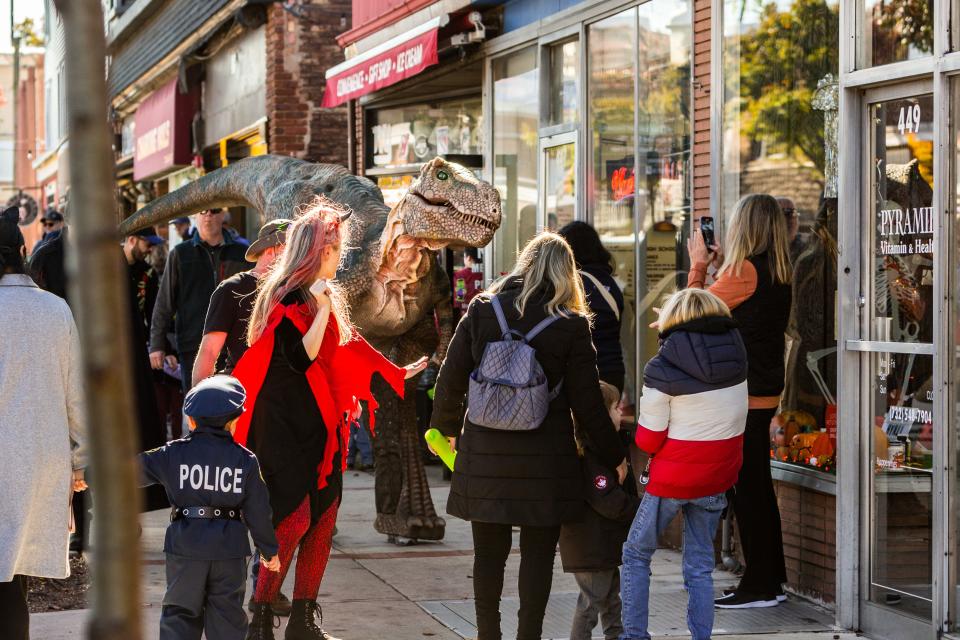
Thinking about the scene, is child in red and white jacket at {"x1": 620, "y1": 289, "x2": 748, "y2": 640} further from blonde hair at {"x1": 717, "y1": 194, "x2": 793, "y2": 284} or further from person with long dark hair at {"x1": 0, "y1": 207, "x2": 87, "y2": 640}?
person with long dark hair at {"x1": 0, "y1": 207, "x2": 87, "y2": 640}

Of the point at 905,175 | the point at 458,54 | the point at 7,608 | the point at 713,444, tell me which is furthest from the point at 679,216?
the point at 7,608

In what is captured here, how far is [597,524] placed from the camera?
5621 mm

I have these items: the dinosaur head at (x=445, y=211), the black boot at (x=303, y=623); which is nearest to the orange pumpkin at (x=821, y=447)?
the dinosaur head at (x=445, y=211)

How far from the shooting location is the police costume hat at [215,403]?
4832mm

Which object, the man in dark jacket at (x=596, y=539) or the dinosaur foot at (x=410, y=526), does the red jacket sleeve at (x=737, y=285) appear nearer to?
the man in dark jacket at (x=596, y=539)

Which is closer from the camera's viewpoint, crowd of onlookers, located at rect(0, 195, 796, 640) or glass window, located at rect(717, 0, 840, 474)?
crowd of onlookers, located at rect(0, 195, 796, 640)

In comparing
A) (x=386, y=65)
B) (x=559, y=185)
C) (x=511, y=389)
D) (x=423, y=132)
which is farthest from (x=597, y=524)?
(x=423, y=132)

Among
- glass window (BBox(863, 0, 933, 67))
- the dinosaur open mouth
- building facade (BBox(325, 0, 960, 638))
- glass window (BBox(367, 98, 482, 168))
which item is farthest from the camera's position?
glass window (BBox(367, 98, 482, 168))

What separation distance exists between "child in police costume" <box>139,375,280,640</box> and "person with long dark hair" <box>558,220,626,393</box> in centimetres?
283

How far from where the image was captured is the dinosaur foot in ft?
28.1

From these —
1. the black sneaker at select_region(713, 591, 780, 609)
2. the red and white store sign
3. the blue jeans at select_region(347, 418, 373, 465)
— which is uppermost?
the red and white store sign

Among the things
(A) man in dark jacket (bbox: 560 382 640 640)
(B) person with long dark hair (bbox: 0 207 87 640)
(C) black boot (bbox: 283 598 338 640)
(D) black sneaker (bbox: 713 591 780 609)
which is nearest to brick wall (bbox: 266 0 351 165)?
(D) black sneaker (bbox: 713 591 780 609)

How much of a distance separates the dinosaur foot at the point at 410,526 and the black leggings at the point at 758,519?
2.30 m

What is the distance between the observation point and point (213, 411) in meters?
4.83
